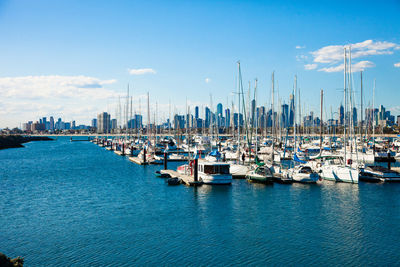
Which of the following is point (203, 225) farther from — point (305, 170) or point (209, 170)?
point (305, 170)

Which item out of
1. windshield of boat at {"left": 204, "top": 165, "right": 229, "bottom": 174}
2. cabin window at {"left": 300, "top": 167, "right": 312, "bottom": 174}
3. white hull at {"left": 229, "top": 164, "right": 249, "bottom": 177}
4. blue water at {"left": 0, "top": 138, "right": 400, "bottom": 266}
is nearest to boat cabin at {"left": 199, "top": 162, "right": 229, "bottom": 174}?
windshield of boat at {"left": 204, "top": 165, "right": 229, "bottom": 174}

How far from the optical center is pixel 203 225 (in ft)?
96.2

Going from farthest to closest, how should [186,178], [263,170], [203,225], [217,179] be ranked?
[186,178]
[263,170]
[217,179]
[203,225]

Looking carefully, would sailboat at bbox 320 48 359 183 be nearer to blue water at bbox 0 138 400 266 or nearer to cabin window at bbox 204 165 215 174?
blue water at bbox 0 138 400 266

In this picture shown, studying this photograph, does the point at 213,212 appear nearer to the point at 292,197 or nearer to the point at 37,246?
the point at 292,197

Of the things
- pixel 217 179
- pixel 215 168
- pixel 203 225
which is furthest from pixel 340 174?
pixel 203 225

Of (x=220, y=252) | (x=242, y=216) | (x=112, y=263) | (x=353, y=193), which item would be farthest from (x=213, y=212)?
(x=353, y=193)

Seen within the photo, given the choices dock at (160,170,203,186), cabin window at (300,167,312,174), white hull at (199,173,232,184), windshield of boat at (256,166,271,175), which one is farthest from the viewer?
cabin window at (300,167,312,174)

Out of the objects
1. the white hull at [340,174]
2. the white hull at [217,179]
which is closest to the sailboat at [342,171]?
the white hull at [340,174]

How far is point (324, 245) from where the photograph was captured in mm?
24422

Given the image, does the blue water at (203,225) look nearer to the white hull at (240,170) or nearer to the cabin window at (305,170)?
the cabin window at (305,170)

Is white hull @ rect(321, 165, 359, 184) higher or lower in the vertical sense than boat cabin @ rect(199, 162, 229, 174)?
lower

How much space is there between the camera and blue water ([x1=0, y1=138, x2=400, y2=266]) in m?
22.6

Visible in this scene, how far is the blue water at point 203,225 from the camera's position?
22.6 meters
